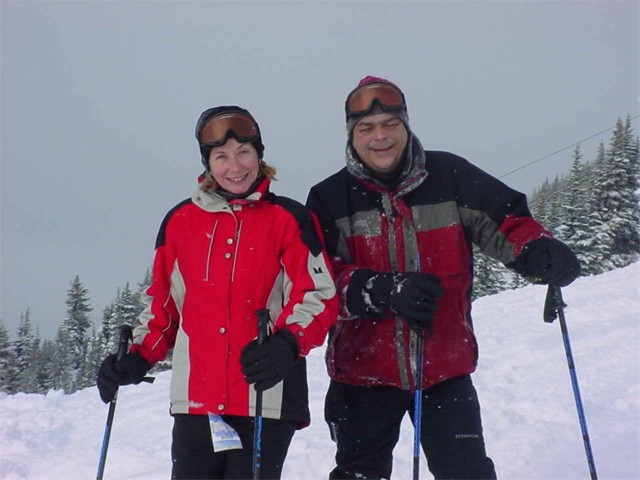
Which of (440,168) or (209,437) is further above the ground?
(440,168)

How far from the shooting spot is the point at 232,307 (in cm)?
283

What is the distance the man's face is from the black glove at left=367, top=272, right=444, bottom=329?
621mm

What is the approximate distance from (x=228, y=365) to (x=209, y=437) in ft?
1.16

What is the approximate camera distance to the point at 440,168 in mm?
3111

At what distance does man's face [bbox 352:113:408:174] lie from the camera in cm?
302

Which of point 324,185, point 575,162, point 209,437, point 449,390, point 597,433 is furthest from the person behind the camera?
point 575,162

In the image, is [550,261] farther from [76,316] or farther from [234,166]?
[76,316]

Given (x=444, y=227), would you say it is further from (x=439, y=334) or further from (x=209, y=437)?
(x=209, y=437)

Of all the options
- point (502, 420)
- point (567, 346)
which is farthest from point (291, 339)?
point (502, 420)

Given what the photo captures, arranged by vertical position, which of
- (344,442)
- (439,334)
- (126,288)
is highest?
(126,288)

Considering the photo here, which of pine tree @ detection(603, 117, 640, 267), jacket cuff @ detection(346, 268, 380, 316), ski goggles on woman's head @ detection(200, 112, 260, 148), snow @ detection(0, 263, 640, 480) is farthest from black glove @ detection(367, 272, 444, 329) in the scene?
pine tree @ detection(603, 117, 640, 267)

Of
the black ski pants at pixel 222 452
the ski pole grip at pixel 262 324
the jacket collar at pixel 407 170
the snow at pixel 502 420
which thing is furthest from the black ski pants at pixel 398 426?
the snow at pixel 502 420

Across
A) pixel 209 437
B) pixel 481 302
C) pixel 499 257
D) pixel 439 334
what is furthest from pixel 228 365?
pixel 481 302

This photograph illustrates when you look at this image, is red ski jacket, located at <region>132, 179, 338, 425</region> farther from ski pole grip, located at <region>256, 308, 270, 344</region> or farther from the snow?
the snow
